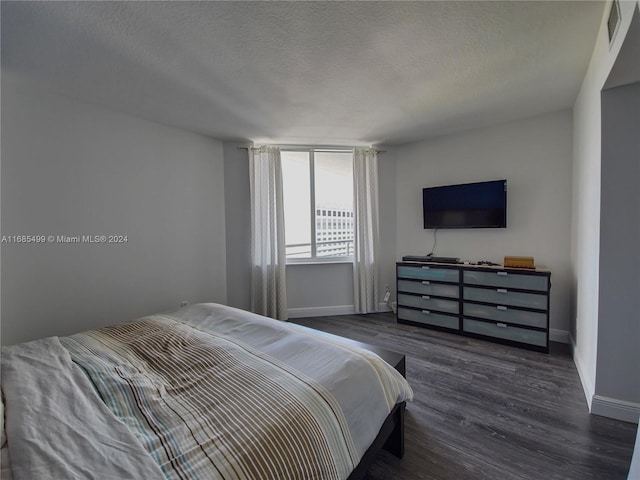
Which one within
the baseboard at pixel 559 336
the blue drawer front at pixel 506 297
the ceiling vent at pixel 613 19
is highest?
the ceiling vent at pixel 613 19

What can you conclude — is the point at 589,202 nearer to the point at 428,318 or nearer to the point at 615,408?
the point at 615,408

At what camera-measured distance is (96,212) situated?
8.14 feet

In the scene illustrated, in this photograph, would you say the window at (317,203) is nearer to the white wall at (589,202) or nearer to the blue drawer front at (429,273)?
the blue drawer front at (429,273)

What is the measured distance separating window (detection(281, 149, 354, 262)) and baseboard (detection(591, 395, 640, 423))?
9.09ft

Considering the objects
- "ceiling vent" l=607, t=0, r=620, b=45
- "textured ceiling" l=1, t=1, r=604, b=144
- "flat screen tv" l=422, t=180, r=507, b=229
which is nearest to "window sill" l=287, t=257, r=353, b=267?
"flat screen tv" l=422, t=180, r=507, b=229

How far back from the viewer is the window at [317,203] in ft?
12.6

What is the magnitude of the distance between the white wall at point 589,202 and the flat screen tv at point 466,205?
0.62 meters

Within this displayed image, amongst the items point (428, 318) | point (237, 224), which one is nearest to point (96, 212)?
point (237, 224)

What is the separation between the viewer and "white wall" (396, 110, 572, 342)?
9.29 ft

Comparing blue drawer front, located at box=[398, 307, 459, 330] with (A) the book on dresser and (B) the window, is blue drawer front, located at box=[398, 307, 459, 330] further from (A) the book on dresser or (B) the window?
(B) the window

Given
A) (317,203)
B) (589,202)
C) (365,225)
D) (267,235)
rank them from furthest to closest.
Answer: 1. (317,203)
2. (365,225)
3. (267,235)
4. (589,202)

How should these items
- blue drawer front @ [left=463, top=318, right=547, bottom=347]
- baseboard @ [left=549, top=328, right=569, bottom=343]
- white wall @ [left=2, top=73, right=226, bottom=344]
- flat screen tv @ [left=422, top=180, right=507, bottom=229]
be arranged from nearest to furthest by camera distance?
white wall @ [left=2, top=73, right=226, bottom=344], blue drawer front @ [left=463, top=318, right=547, bottom=347], baseboard @ [left=549, top=328, right=569, bottom=343], flat screen tv @ [left=422, top=180, right=507, bottom=229]

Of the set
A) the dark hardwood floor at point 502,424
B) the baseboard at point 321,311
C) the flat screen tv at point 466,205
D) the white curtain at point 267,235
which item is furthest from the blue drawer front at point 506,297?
the white curtain at point 267,235

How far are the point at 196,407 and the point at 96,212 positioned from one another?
236 centimetres
